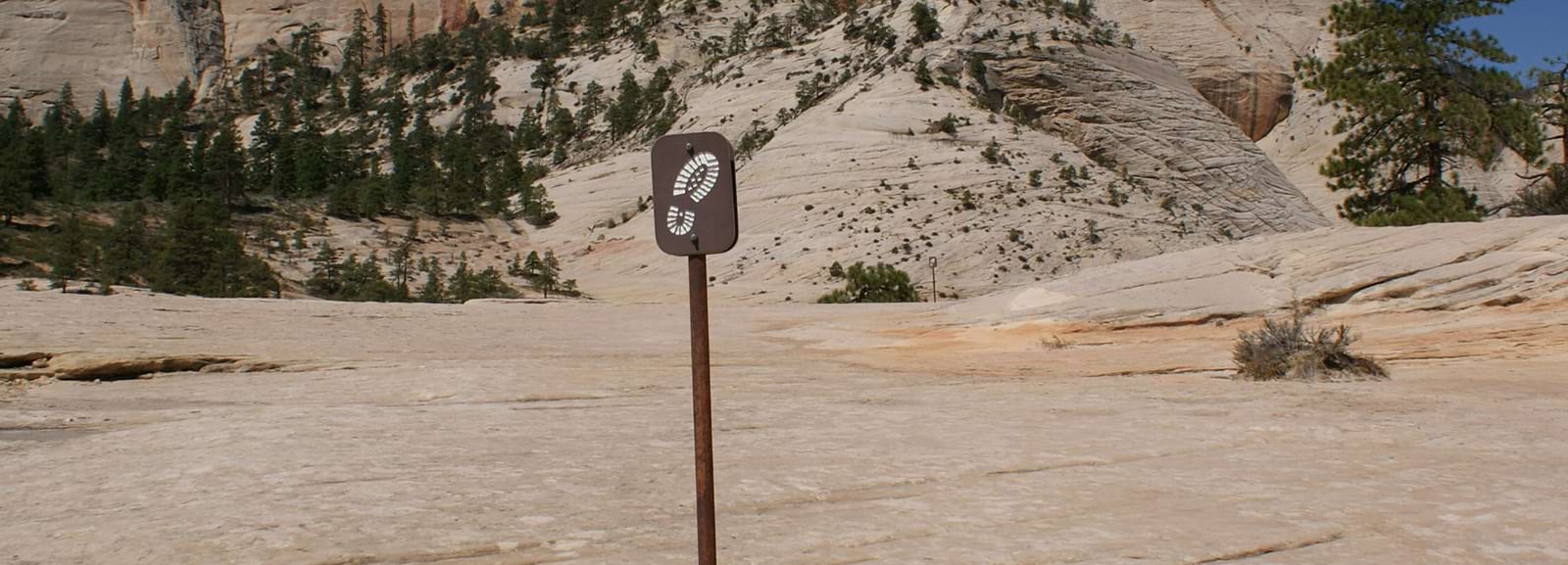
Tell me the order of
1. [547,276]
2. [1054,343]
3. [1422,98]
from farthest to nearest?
[547,276]
[1422,98]
[1054,343]

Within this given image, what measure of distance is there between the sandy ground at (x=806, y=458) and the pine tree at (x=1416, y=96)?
15202 millimetres

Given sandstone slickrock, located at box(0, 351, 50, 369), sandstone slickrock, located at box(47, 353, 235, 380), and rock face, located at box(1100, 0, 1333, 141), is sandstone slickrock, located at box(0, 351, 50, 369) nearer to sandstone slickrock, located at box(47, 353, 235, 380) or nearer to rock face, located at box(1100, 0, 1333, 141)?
sandstone slickrock, located at box(47, 353, 235, 380)

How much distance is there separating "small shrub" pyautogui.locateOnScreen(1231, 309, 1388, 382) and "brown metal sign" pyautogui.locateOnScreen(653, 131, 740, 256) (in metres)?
9.73

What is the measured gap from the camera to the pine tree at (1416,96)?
1055 inches

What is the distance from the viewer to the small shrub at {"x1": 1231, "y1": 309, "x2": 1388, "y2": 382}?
38.5ft

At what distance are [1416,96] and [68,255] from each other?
45.8 meters

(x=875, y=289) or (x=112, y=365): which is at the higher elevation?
(x=875, y=289)

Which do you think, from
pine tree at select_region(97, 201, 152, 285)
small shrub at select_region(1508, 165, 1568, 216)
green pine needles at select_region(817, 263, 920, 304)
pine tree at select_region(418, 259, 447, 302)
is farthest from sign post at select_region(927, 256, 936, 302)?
pine tree at select_region(97, 201, 152, 285)

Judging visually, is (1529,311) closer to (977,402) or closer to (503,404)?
(977,402)

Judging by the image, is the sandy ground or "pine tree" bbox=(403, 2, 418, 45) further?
"pine tree" bbox=(403, 2, 418, 45)

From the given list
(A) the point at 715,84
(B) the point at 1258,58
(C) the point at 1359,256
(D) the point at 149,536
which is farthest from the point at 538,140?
(D) the point at 149,536

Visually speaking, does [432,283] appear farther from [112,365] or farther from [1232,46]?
[1232,46]

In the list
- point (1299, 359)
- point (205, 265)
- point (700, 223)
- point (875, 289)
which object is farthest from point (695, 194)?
point (205, 265)

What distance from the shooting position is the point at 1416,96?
29.2 metres
